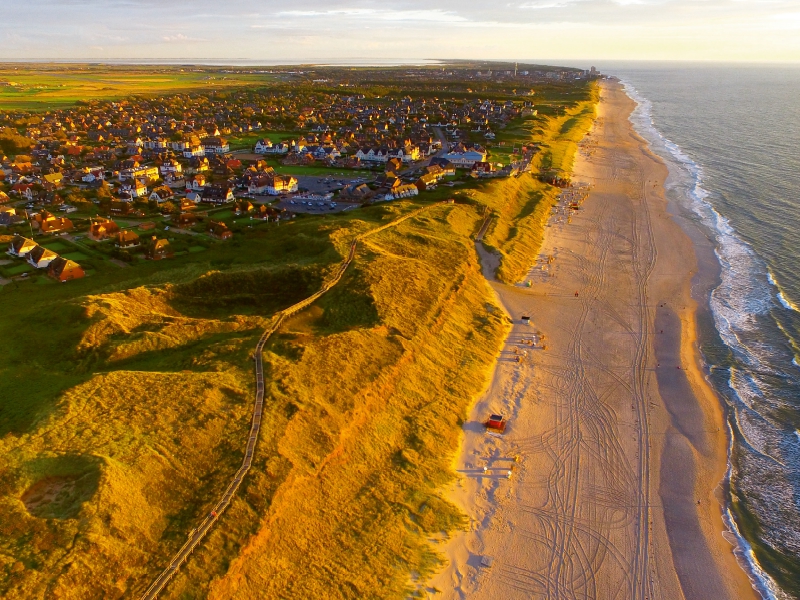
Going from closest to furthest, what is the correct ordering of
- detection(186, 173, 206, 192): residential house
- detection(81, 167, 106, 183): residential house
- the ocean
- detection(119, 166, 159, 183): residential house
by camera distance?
the ocean → detection(186, 173, 206, 192): residential house → detection(119, 166, 159, 183): residential house → detection(81, 167, 106, 183): residential house

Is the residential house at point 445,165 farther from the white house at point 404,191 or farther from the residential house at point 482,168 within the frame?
the white house at point 404,191

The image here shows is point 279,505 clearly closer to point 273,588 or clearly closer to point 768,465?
point 273,588

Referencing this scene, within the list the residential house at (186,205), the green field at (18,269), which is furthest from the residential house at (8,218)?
the residential house at (186,205)

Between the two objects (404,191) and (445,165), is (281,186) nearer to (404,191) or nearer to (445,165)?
(404,191)

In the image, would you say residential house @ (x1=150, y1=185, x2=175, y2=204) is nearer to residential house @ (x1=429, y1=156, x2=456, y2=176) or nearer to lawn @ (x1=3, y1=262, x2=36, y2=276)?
lawn @ (x1=3, y1=262, x2=36, y2=276)

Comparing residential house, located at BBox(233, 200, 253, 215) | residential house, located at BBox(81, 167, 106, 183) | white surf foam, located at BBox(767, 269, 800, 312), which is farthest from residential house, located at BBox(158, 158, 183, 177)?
white surf foam, located at BBox(767, 269, 800, 312)
